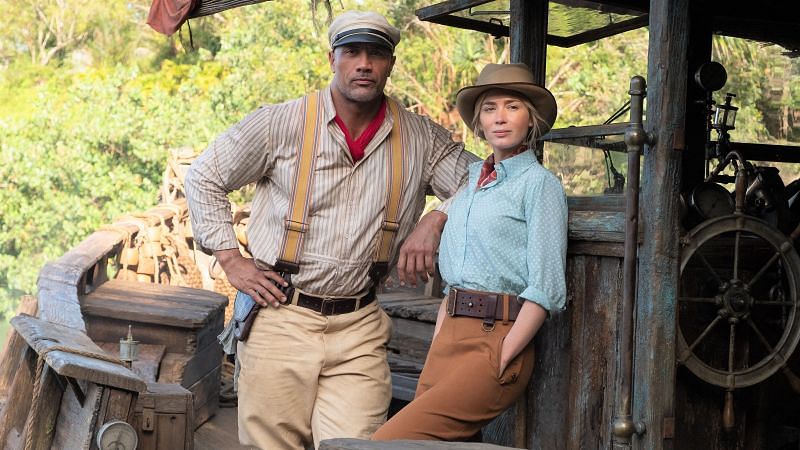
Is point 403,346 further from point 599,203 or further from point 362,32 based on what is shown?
point 362,32

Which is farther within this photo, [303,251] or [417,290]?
[417,290]

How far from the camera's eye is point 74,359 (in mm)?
4285

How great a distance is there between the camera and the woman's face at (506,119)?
3.42m

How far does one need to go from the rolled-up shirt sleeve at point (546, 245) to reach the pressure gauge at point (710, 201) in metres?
0.44

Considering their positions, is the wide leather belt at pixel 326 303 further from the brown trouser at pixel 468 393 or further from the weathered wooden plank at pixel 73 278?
the weathered wooden plank at pixel 73 278

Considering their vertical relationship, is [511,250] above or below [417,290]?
Result: above

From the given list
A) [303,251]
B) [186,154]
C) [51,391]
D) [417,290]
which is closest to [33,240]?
[186,154]

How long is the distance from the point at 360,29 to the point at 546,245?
111 cm

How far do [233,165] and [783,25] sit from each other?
2700mm

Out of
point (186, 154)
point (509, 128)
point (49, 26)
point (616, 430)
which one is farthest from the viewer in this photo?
point (49, 26)

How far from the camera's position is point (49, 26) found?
1156 inches

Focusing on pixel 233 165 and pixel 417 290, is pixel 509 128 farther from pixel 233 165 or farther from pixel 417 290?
pixel 417 290

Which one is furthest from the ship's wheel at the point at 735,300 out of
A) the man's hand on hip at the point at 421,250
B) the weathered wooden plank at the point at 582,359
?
the man's hand on hip at the point at 421,250

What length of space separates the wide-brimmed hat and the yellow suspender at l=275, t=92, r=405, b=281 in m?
0.51
